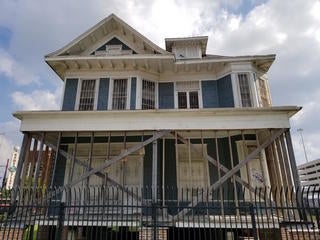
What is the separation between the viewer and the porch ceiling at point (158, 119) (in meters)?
9.03

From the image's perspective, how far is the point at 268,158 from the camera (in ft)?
38.9

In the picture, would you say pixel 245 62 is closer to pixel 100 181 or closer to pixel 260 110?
pixel 260 110

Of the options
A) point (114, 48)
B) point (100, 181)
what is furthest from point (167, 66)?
point (100, 181)

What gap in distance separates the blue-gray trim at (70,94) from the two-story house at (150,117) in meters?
0.05

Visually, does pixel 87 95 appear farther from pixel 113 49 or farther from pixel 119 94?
pixel 113 49

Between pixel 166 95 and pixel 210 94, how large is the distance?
2.37 meters

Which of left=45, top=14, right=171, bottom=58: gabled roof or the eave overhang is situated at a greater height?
left=45, top=14, right=171, bottom=58: gabled roof

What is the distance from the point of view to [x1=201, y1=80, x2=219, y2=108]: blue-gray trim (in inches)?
514

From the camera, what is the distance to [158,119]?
366 inches

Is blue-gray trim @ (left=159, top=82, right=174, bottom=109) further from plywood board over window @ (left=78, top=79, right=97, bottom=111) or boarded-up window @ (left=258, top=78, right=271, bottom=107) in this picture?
boarded-up window @ (left=258, top=78, right=271, bottom=107)

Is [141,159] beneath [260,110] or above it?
beneath

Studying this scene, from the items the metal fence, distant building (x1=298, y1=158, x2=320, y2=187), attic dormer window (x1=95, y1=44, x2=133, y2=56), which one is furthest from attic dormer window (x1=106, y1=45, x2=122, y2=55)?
distant building (x1=298, y1=158, x2=320, y2=187)

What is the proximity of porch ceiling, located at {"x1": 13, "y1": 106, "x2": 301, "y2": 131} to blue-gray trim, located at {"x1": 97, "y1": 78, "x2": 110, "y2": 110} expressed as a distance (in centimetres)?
329

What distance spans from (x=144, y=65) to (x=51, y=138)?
231 inches
